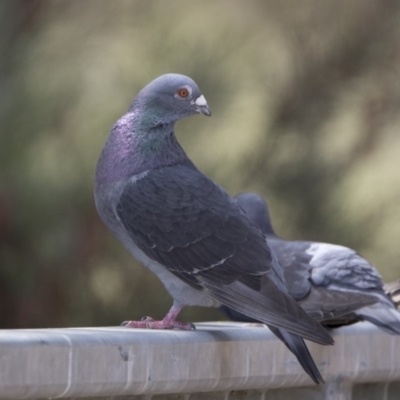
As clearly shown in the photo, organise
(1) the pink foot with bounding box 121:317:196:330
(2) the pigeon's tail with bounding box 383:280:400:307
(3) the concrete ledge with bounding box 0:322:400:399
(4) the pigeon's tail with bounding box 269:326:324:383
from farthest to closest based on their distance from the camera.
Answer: (2) the pigeon's tail with bounding box 383:280:400:307 < (1) the pink foot with bounding box 121:317:196:330 < (4) the pigeon's tail with bounding box 269:326:324:383 < (3) the concrete ledge with bounding box 0:322:400:399

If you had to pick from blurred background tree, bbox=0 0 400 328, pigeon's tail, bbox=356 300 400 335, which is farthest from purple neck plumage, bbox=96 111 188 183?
blurred background tree, bbox=0 0 400 328

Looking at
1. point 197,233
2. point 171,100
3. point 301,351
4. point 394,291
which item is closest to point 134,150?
point 171,100

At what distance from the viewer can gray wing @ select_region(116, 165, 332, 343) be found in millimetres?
3041

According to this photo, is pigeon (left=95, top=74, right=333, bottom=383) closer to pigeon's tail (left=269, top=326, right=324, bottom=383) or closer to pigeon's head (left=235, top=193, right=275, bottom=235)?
pigeon's tail (left=269, top=326, right=324, bottom=383)

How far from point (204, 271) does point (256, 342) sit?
1.41 feet

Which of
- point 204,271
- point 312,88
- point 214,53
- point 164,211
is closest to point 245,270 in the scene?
point 204,271

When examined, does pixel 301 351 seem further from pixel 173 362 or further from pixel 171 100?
pixel 171 100

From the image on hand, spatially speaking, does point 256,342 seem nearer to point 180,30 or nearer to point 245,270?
point 245,270

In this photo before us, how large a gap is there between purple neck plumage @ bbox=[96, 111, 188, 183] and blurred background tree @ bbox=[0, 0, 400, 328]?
1.40 m

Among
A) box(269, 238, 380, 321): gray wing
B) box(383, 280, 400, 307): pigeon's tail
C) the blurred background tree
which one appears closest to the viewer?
box(269, 238, 380, 321): gray wing

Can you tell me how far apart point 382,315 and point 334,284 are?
0.44m

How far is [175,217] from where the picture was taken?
10.4 ft

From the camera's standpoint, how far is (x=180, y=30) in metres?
5.25

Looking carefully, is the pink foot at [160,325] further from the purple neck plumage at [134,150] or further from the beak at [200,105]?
the beak at [200,105]
